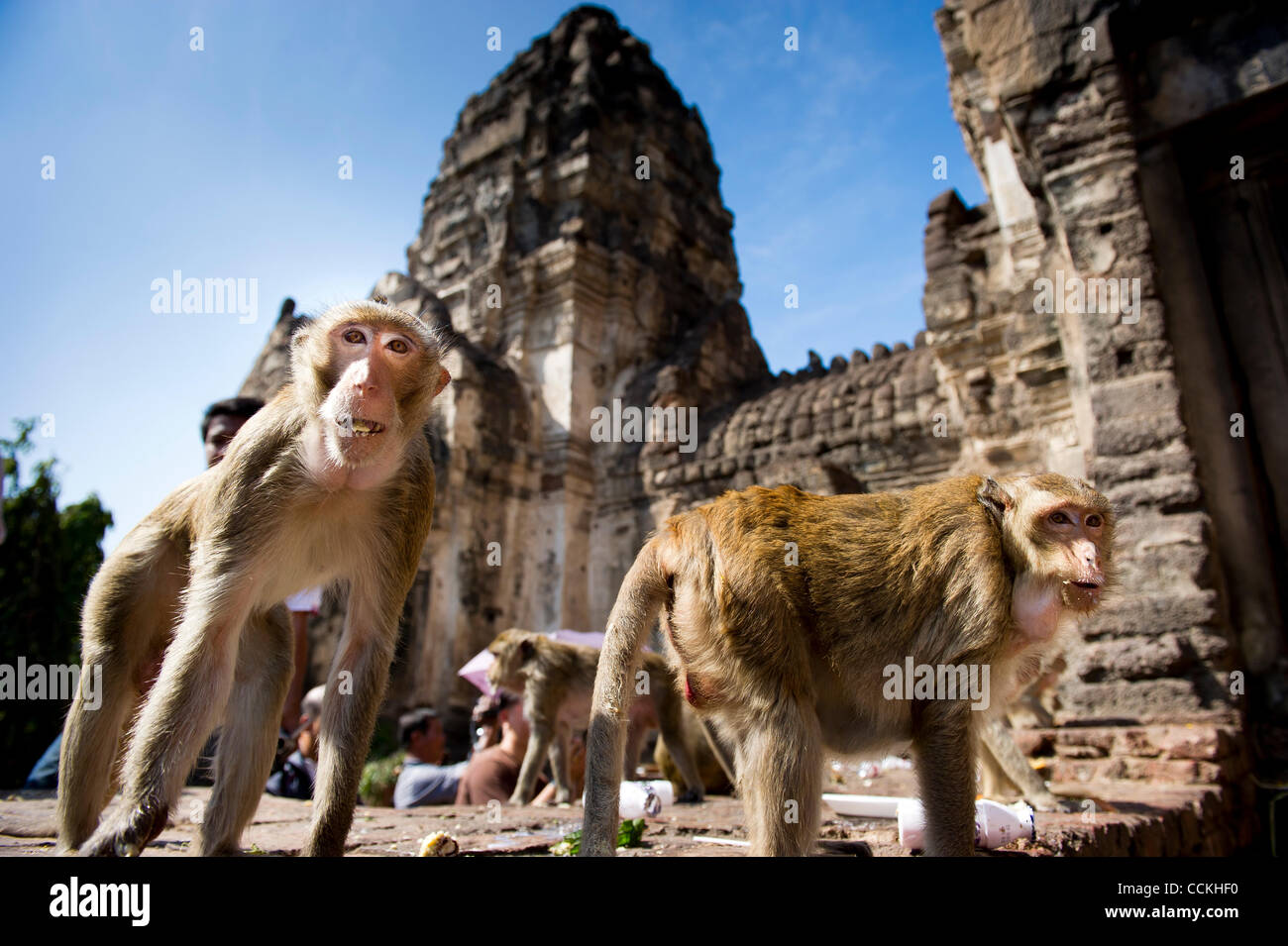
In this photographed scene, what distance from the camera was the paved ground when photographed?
265 cm

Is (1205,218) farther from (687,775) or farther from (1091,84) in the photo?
(687,775)

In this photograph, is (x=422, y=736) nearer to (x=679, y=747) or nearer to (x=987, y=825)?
(x=679, y=747)

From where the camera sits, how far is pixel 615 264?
39.8 feet

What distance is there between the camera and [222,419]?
4668 mm

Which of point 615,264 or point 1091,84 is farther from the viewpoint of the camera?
point 615,264

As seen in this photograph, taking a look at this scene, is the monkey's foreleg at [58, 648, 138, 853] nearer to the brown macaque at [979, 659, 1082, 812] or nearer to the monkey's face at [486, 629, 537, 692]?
the brown macaque at [979, 659, 1082, 812]

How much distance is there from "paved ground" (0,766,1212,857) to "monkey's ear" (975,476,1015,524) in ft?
3.42

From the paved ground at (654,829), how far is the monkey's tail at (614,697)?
0.65 feet

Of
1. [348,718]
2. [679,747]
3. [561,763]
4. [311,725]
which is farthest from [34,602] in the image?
[348,718]

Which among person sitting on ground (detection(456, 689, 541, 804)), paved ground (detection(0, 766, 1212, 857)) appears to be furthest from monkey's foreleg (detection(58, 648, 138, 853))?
person sitting on ground (detection(456, 689, 541, 804))

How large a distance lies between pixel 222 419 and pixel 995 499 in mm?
4157

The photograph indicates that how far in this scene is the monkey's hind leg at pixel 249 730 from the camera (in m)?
2.40
